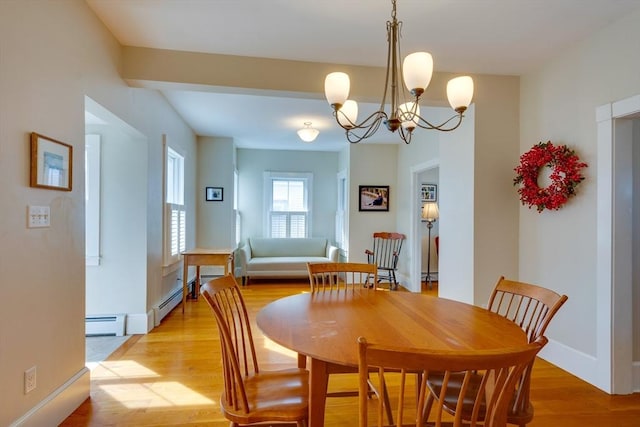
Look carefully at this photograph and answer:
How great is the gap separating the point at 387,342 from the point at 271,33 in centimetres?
226

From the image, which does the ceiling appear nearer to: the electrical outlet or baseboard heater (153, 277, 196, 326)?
the electrical outlet

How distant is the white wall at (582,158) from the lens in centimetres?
232

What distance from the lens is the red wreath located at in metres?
2.57

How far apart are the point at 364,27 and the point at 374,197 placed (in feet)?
12.8

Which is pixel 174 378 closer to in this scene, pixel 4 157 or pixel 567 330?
pixel 4 157

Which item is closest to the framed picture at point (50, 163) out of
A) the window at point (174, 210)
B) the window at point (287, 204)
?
the window at point (174, 210)

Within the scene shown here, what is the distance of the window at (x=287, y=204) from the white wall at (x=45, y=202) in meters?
4.40

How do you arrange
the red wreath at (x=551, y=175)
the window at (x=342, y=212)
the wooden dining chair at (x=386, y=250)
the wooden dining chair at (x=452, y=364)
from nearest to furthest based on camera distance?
the wooden dining chair at (x=452, y=364) → the red wreath at (x=551, y=175) → the wooden dining chair at (x=386, y=250) → the window at (x=342, y=212)

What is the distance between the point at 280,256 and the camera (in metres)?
6.47

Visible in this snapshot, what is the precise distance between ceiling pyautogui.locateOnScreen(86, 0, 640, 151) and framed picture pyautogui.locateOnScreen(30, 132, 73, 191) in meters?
1.01

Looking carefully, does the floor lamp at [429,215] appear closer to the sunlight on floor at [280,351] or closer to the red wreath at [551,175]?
the red wreath at [551,175]

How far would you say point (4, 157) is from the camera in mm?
1538

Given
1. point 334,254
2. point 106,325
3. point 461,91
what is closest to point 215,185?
point 334,254

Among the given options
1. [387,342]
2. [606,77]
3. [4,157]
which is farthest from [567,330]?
[4,157]
